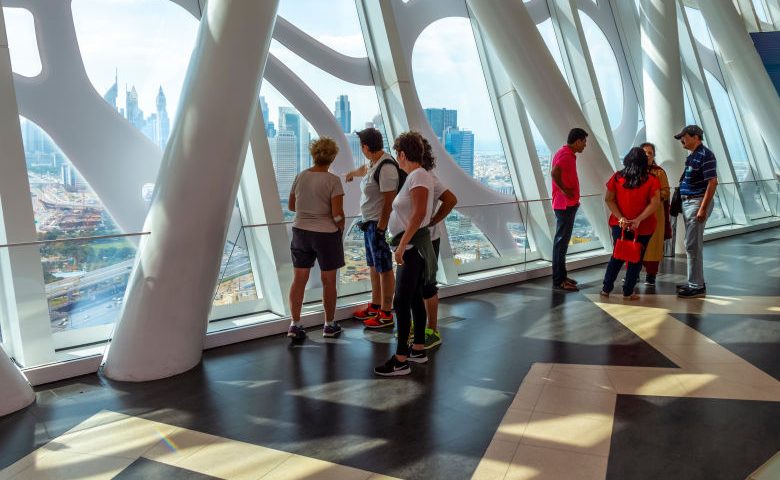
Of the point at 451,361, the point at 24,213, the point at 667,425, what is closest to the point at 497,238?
the point at 451,361

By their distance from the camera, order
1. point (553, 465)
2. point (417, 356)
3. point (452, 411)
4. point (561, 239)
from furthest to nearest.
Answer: point (561, 239) → point (417, 356) → point (452, 411) → point (553, 465)

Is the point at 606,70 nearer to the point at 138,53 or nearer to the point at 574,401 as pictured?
the point at 138,53

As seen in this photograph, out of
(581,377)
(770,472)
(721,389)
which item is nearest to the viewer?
(770,472)

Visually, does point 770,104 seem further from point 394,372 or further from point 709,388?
point 394,372

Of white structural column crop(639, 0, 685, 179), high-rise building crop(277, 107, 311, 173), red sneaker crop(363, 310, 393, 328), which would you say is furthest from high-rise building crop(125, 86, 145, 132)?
white structural column crop(639, 0, 685, 179)

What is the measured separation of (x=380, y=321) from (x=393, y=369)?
121 cm

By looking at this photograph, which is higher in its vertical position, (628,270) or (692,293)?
(628,270)

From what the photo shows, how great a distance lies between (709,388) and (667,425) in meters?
0.70

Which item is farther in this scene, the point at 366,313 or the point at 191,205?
the point at 366,313

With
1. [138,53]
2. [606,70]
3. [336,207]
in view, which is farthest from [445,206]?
[606,70]

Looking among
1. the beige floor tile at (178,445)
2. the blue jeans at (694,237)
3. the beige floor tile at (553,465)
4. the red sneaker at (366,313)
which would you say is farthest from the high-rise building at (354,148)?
the beige floor tile at (553,465)

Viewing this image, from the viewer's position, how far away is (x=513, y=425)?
3.13 meters

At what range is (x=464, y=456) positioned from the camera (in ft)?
9.20

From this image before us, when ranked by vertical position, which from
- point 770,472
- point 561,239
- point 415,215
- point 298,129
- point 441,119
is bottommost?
point 770,472
